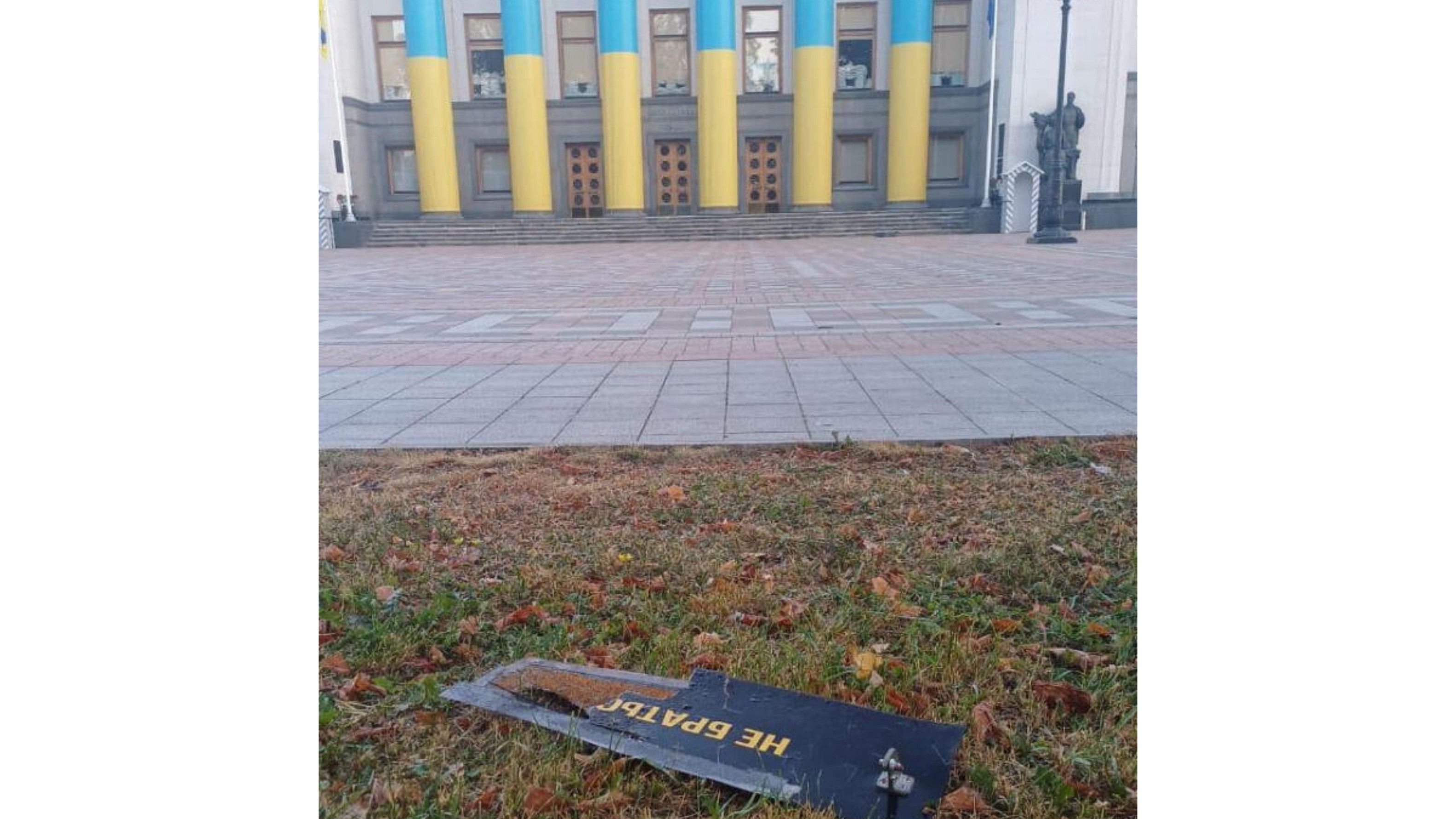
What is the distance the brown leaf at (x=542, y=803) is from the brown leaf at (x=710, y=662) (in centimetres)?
57

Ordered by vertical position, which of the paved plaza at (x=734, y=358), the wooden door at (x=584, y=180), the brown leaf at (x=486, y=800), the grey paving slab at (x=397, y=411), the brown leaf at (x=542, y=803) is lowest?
the brown leaf at (x=486, y=800)

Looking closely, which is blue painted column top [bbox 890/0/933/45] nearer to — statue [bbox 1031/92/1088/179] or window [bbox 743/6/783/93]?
window [bbox 743/6/783/93]

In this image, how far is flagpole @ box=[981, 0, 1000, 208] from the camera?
25312mm

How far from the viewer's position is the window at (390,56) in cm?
2780

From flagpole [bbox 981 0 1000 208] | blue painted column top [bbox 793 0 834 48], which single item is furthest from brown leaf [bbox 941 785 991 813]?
blue painted column top [bbox 793 0 834 48]

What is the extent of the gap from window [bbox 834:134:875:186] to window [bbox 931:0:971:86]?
2854 mm

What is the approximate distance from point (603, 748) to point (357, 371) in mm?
5280

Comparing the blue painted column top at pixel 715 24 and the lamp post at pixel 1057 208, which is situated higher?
the blue painted column top at pixel 715 24

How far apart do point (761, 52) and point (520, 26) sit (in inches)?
299

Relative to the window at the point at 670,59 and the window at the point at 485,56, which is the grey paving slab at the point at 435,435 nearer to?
the window at the point at 670,59

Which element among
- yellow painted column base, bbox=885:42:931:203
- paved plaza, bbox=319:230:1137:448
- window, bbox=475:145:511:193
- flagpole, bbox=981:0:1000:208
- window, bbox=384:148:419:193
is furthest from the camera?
window, bbox=475:145:511:193

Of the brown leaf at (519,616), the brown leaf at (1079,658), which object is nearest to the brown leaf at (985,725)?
the brown leaf at (1079,658)
